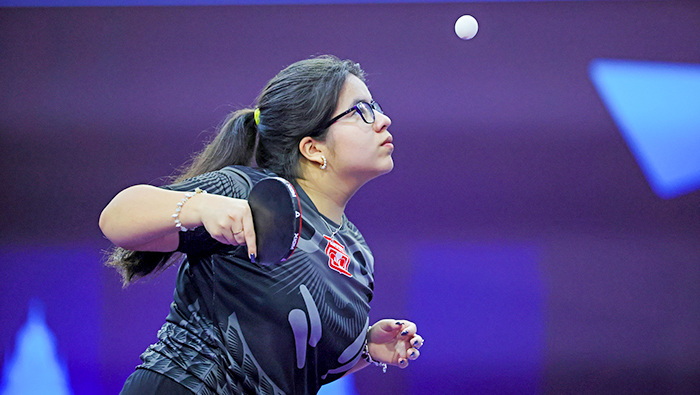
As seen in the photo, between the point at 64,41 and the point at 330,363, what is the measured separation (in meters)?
2.86

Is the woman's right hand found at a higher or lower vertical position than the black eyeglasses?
lower

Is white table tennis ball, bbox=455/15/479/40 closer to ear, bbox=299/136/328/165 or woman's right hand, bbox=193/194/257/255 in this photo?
ear, bbox=299/136/328/165

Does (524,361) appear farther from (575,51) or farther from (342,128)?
(342,128)

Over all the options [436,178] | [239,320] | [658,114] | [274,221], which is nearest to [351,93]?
[239,320]

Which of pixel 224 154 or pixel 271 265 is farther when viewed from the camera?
pixel 224 154

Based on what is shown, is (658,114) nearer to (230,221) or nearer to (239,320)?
(239,320)

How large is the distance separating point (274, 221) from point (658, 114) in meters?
3.20

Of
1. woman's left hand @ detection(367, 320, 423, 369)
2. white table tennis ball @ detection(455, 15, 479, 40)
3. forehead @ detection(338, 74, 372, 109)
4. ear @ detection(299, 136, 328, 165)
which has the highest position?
white table tennis ball @ detection(455, 15, 479, 40)

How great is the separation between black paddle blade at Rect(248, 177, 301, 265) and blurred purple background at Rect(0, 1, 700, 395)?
237 centimetres

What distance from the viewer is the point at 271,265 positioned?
126 cm

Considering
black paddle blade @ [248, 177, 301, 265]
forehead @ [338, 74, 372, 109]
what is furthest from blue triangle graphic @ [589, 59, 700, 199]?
black paddle blade @ [248, 177, 301, 265]

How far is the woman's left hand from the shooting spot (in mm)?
1700

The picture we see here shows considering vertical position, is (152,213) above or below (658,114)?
below

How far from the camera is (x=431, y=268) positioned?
318 cm
